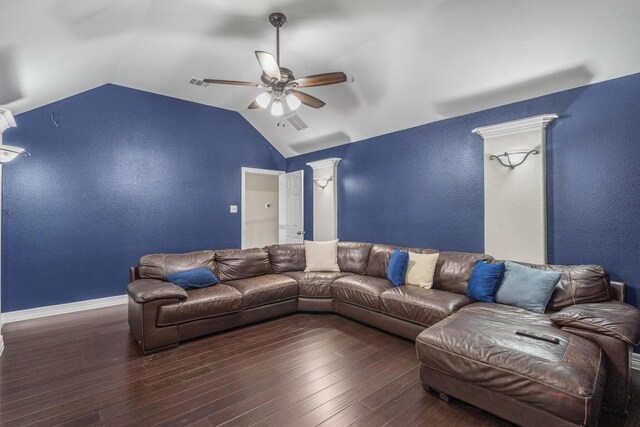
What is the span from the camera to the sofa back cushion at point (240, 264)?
4.07 m

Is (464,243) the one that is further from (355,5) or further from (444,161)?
(355,5)

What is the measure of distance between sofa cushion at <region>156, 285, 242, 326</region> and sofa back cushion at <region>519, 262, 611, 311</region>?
10.5 ft

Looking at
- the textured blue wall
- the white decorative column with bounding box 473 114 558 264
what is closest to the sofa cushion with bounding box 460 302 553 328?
the white decorative column with bounding box 473 114 558 264

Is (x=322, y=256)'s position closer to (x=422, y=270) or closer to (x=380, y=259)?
(x=380, y=259)

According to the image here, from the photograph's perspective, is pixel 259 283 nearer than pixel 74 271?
Yes

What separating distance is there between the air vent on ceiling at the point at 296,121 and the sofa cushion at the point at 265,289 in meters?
2.79

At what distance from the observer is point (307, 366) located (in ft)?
8.63

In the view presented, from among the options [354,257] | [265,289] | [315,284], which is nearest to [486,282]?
[354,257]

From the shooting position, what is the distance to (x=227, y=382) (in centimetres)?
240

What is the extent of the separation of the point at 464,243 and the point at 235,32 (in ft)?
12.3

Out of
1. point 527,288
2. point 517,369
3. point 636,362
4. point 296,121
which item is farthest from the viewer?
point 296,121

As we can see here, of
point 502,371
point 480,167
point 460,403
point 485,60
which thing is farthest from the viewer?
point 480,167

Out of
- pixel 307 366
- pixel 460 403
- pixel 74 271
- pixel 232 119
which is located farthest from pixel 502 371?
pixel 232 119

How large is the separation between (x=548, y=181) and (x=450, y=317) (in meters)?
1.94
